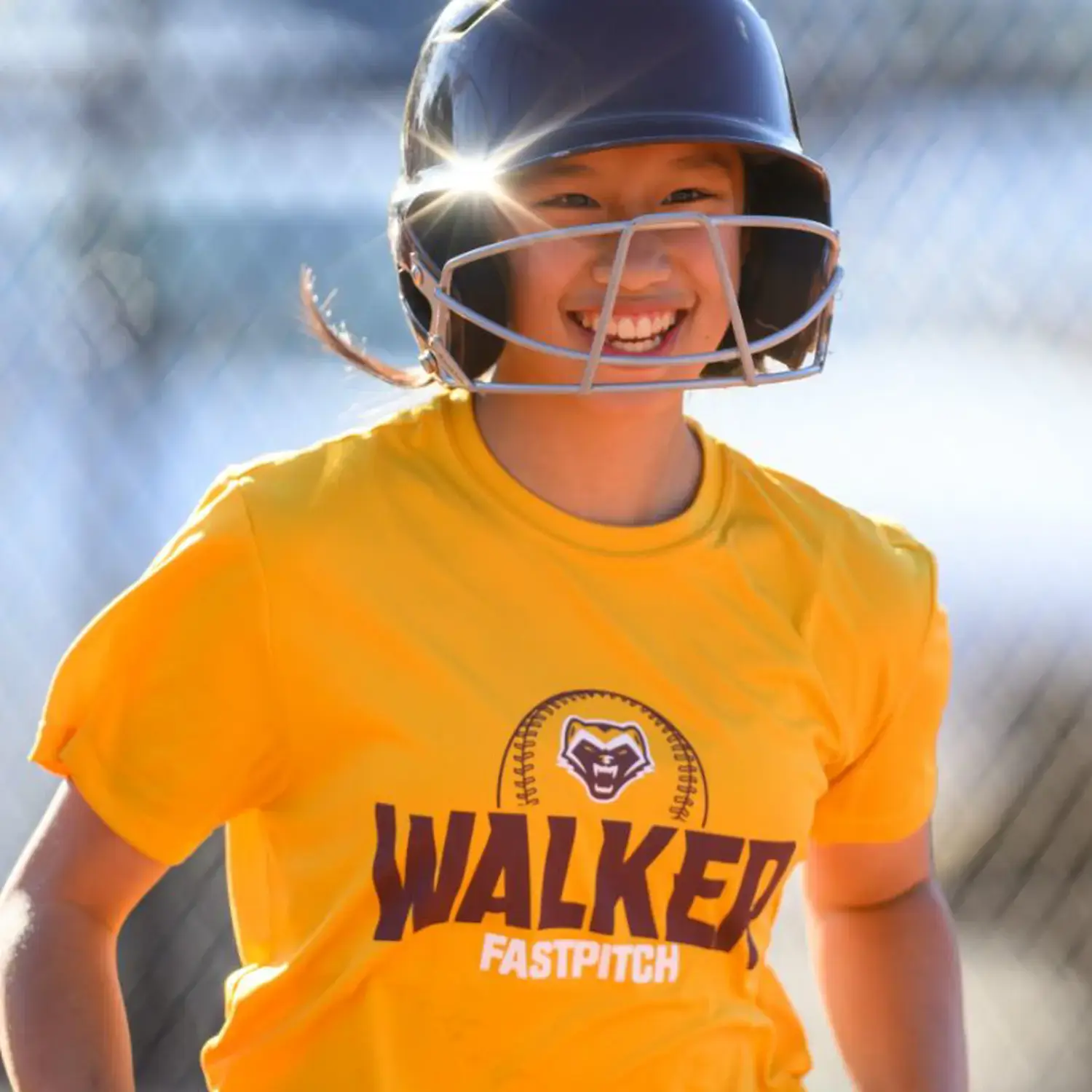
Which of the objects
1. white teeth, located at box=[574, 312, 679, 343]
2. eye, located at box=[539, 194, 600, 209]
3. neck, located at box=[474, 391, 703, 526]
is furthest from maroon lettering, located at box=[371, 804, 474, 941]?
eye, located at box=[539, 194, 600, 209]

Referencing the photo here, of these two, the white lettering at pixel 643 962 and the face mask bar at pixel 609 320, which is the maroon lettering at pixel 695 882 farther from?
the face mask bar at pixel 609 320

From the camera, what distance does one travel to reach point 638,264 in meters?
1.61

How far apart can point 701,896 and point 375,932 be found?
11.5 inches

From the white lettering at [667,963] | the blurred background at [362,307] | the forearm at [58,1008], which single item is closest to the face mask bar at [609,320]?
the white lettering at [667,963]

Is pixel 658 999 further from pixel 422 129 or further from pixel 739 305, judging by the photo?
pixel 422 129

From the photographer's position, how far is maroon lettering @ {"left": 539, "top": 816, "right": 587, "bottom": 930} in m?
1.55

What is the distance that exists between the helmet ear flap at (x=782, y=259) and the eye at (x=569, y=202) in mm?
222

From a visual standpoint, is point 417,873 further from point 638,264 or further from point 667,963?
point 638,264

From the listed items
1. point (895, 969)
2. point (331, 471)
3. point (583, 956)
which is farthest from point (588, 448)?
point (895, 969)

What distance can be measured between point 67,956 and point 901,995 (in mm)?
858

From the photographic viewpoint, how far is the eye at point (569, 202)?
171 cm

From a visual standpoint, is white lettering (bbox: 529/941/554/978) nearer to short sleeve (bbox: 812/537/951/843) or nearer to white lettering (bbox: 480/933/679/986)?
white lettering (bbox: 480/933/679/986)

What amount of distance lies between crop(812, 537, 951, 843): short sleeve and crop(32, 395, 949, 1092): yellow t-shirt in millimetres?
124

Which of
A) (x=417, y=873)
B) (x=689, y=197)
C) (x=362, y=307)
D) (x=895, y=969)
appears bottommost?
(x=362, y=307)
